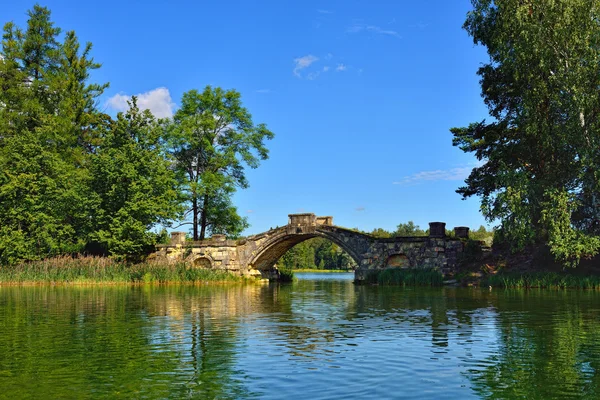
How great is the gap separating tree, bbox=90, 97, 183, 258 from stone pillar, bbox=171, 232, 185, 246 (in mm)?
1410

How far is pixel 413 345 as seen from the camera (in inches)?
511

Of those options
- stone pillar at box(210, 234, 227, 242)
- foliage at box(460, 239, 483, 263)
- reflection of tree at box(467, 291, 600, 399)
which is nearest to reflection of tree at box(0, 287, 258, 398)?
reflection of tree at box(467, 291, 600, 399)

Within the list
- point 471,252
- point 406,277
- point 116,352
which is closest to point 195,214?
point 406,277

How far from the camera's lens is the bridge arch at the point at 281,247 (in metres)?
42.2

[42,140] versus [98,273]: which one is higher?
[42,140]

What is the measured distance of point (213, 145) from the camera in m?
51.7

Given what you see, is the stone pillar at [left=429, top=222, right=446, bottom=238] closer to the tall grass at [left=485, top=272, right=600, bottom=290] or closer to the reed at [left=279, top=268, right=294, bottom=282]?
the tall grass at [left=485, top=272, right=600, bottom=290]

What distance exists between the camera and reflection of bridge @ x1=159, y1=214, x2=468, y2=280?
127 ft

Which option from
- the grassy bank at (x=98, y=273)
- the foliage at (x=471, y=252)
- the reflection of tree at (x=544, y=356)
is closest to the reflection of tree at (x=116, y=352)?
the reflection of tree at (x=544, y=356)

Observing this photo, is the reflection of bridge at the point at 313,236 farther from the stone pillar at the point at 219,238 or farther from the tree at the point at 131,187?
the tree at the point at 131,187

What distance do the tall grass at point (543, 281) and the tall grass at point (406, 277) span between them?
3627mm

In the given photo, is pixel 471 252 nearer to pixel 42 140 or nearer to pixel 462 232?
pixel 462 232

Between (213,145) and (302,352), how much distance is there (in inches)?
1617

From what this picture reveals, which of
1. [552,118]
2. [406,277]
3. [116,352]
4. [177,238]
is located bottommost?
[116,352]
